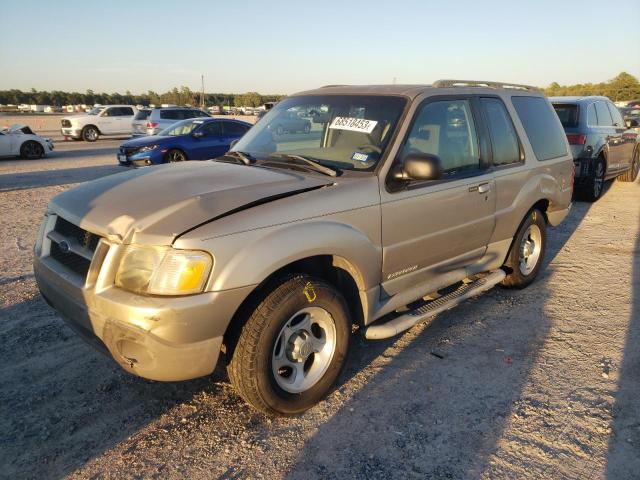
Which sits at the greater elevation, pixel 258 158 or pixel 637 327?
pixel 258 158

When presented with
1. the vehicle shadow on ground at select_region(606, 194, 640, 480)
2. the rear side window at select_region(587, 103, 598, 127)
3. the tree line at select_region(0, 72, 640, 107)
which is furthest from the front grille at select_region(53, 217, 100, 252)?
the tree line at select_region(0, 72, 640, 107)

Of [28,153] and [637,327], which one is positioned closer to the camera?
[637,327]

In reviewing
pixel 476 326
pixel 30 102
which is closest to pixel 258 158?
pixel 476 326

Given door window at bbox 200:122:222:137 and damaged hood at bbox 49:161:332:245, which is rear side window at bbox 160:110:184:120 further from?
damaged hood at bbox 49:161:332:245

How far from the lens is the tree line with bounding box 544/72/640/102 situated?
A: 178 feet

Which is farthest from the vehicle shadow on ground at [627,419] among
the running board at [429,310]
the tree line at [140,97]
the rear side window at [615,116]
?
the tree line at [140,97]

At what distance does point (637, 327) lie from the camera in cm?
430

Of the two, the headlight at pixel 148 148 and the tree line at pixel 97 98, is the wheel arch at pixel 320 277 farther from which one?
the tree line at pixel 97 98

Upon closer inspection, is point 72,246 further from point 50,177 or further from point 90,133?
point 90,133

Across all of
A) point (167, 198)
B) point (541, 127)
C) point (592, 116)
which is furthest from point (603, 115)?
point (167, 198)

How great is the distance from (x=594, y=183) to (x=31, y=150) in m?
17.4

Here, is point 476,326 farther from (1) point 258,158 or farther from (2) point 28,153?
(2) point 28,153

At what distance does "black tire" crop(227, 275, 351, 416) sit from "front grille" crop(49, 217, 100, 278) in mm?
935

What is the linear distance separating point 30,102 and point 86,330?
10220cm
